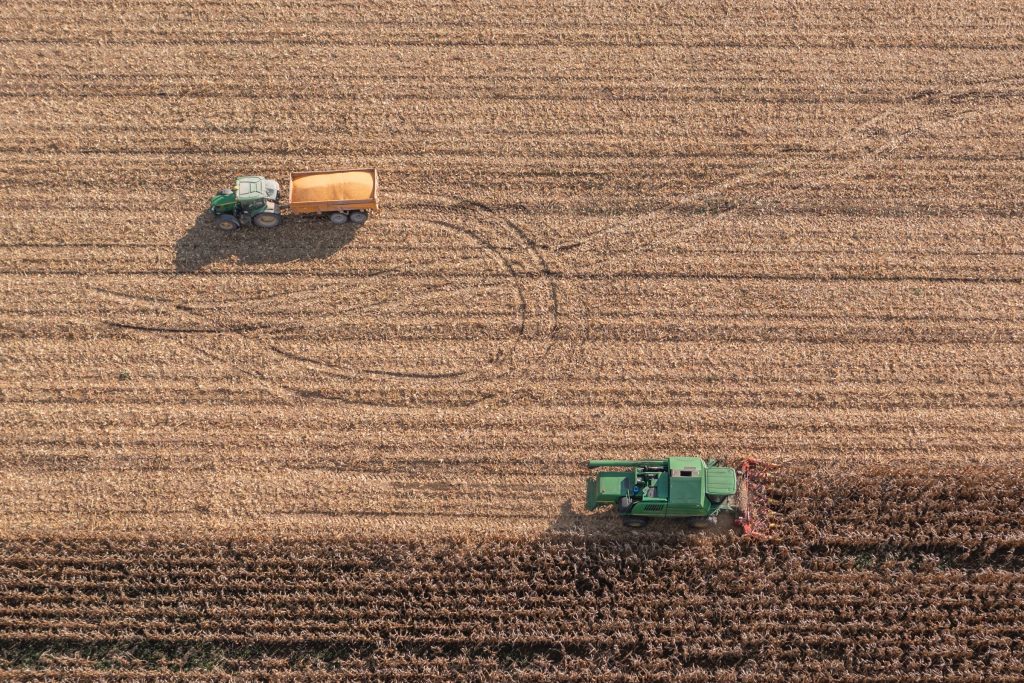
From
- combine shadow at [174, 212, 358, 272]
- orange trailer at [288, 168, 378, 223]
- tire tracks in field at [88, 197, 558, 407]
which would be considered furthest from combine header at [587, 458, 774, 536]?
combine shadow at [174, 212, 358, 272]

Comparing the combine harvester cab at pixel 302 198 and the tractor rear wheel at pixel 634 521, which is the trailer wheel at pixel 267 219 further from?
the tractor rear wheel at pixel 634 521

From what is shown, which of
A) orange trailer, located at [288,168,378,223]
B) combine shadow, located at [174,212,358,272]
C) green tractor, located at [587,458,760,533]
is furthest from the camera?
combine shadow, located at [174,212,358,272]

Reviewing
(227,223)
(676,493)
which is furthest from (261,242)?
(676,493)

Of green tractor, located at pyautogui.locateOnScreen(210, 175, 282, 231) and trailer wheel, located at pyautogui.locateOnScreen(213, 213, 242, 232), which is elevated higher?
green tractor, located at pyautogui.locateOnScreen(210, 175, 282, 231)

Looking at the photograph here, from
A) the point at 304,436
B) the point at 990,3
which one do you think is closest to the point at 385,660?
the point at 304,436

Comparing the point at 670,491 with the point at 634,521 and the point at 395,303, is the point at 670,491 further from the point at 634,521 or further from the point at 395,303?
the point at 395,303

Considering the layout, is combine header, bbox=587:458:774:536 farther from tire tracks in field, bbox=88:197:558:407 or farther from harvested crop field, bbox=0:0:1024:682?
tire tracks in field, bbox=88:197:558:407

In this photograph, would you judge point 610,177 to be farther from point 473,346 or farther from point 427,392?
point 427,392
